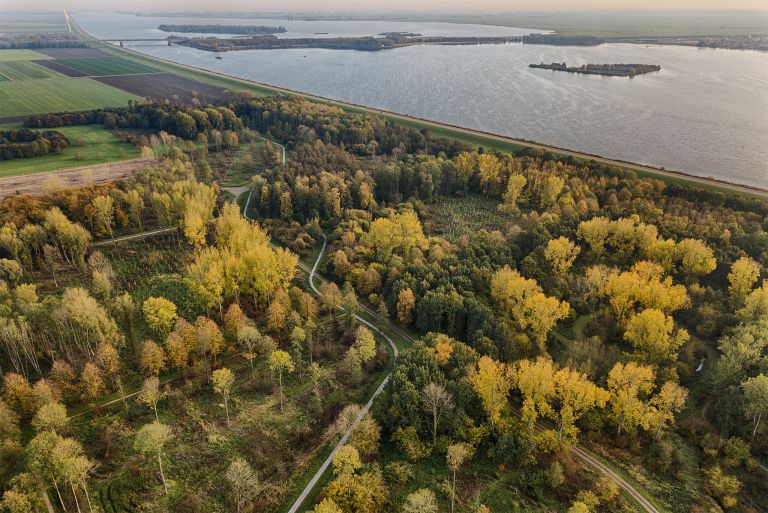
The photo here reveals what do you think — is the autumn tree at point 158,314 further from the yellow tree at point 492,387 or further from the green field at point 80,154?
the green field at point 80,154

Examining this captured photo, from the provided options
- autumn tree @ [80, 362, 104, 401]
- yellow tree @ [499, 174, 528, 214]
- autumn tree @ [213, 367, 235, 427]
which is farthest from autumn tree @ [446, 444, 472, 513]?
yellow tree @ [499, 174, 528, 214]

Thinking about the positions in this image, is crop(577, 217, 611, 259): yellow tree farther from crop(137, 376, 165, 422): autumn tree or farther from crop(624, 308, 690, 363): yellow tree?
crop(137, 376, 165, 422): autumn tree

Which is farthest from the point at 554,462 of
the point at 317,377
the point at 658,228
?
the point at 658,228

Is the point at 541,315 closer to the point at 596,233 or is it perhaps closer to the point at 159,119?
the point at 596,233

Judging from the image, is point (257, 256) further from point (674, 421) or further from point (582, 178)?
point (582, 178)

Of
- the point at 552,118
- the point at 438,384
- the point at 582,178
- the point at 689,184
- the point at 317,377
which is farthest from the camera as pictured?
the point at 552,118

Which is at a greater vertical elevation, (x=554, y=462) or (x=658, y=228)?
(x=658, y=228)

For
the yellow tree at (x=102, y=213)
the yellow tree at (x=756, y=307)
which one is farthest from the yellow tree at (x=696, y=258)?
the yellow tree at (x=102, y=213)
